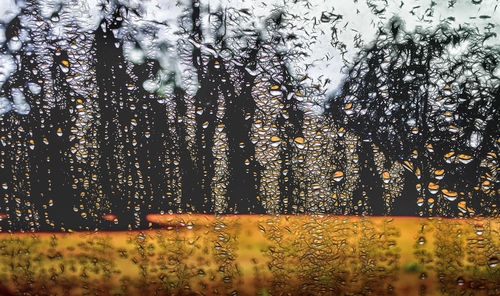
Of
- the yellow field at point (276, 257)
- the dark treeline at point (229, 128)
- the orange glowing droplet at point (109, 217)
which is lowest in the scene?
the yellow field at point (276, 257)

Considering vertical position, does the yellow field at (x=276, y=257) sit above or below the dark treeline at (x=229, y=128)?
below

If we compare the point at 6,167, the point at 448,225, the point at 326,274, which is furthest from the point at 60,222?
the point at 448,225

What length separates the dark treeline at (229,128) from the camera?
69cm

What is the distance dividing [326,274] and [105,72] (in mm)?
737

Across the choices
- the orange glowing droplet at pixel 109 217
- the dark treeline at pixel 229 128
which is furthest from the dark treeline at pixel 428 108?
the orange glowing droplet at pixel 109 217

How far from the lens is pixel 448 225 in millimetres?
669

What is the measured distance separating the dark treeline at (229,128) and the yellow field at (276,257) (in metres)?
0.04

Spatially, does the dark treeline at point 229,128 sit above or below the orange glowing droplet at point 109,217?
above

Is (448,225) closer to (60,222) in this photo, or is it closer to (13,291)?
(60,222)

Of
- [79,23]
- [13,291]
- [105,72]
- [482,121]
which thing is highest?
[79,23]

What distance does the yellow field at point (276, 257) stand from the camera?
0.67m

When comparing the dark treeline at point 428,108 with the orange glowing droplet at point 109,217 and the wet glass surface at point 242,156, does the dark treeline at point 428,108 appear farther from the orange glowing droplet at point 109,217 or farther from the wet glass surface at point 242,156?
the orange glowing droplet at point 109,217

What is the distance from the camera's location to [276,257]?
684mm

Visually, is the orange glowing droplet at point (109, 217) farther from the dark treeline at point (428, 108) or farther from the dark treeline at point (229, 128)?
the dark treeline at point (428, 108)
